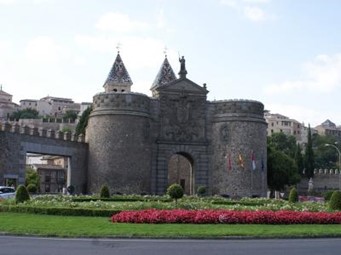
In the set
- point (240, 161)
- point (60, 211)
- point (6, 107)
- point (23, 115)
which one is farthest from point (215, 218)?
point (6, 107)

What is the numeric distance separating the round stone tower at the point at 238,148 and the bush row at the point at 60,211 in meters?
32.8

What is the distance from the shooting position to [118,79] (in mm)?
86000

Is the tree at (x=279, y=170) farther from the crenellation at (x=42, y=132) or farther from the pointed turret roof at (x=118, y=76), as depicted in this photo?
the crenellation at (x=42, y=132)

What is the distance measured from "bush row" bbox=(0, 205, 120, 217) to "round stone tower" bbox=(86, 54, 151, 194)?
27.0 metres

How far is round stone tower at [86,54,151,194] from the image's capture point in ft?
180

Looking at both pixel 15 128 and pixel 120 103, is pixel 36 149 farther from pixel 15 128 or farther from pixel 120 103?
pixel 120 103

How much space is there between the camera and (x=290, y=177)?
247 ft

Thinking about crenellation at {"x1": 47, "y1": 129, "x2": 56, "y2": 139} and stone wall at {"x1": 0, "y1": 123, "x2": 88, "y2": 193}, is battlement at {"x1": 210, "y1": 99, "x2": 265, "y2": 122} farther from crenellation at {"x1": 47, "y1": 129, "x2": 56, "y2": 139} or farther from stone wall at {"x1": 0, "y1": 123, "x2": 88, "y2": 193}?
crenellation at {"x1": 47, "y1": 129, "x2": 56, "y2": 139}

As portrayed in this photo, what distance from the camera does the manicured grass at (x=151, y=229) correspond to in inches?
705

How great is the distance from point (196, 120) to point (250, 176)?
25.4 ft

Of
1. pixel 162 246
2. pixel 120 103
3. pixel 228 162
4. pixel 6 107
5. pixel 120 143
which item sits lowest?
pixel 162 246

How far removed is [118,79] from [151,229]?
67678 millimetres

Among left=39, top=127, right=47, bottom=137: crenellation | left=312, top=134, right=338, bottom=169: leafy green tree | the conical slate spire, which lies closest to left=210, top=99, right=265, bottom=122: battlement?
left=39, top=127, right=47, bottom=137: crenellation

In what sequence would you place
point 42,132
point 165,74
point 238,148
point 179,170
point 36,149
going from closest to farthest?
1. point 36,149
2. point 42,132
3. point 238,148
4. point 179,170
5. point 165,74
